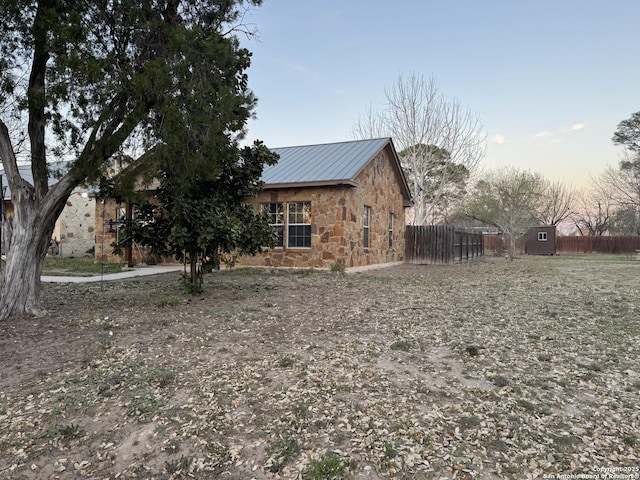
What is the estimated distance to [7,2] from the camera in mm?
5062

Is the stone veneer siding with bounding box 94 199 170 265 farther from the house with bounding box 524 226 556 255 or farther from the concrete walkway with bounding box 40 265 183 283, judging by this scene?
the house with bounding box 524 226 556 255

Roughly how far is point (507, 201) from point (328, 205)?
14.4 metres

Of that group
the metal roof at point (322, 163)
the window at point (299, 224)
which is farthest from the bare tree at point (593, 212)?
the window at point (299, 224)

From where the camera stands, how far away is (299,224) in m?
12.9

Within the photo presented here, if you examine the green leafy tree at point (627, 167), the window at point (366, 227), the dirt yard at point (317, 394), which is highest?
the green leafy tree at point (627, 167)

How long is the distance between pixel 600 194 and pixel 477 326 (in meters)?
37.5

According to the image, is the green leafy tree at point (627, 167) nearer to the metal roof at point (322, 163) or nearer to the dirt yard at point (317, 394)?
the metal roof at point (322, 163)

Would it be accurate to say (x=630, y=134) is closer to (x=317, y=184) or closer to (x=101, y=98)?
(x=317, y=184)

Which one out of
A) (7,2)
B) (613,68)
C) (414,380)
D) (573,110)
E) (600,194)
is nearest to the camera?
(414,380)

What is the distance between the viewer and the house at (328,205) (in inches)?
484

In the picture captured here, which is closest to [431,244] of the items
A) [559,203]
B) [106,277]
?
[106,277]

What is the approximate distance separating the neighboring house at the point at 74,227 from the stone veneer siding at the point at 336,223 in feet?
34.4

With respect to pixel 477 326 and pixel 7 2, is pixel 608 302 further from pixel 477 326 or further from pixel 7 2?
pixel 7 2

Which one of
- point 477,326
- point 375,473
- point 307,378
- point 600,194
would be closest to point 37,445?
point 307,378
